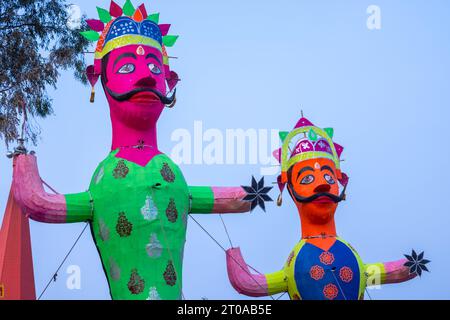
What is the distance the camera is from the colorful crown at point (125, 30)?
819 cm

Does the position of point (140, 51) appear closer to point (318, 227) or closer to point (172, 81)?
point (172, 81)

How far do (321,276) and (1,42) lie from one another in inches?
188

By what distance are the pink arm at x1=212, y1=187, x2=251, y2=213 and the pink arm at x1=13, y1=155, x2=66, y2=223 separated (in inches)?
59.0

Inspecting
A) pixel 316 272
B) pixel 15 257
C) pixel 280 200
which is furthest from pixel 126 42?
pixel 316 272

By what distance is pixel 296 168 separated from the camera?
9453 millimetres

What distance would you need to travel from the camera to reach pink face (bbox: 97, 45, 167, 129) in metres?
7.89

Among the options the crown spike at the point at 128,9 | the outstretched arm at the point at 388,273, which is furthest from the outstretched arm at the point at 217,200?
the outstretched arm at the point at 388,273

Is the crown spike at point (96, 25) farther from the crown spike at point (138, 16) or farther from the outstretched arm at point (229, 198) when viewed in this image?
the outstretched arm at point (229, 198)

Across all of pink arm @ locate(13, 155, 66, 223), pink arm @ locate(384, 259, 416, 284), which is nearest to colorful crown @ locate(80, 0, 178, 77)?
pink arm @ locate(13, 155, 66, 223)

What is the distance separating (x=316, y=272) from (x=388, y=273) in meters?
1.13

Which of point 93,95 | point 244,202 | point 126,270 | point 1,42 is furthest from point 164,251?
point 1,42

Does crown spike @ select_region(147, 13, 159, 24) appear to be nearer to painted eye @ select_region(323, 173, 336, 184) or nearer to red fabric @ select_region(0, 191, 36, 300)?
red fabric @ select_region(0, 191, 36, 300)

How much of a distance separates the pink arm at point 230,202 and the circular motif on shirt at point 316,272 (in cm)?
126
